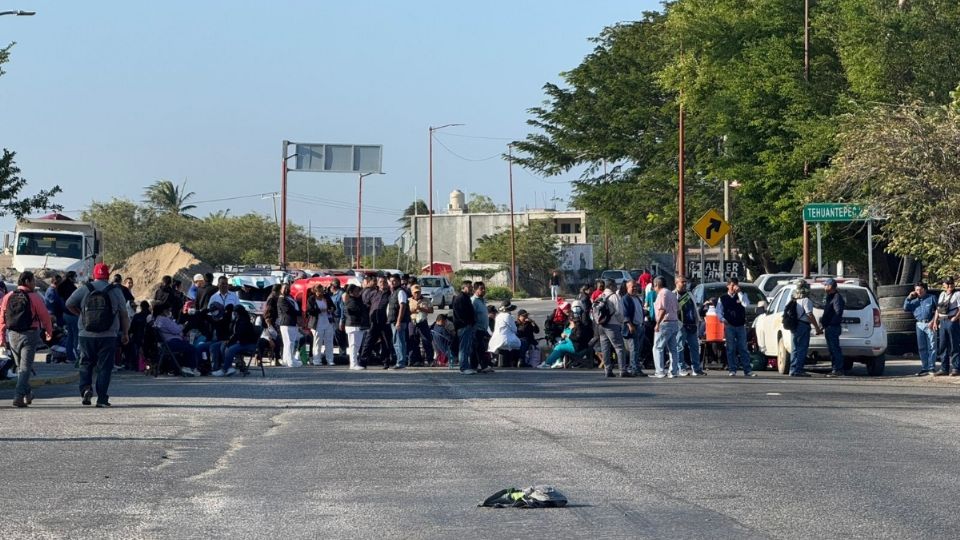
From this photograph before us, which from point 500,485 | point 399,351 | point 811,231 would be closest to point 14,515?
point 500,485

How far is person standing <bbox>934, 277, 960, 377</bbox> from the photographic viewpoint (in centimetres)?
2569

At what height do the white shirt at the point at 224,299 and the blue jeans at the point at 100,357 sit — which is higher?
the white shirt at the point at 224,299

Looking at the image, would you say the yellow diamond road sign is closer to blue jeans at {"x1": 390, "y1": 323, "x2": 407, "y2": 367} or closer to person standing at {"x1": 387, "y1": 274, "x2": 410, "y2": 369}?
person standing at {"x1": 387, "y1": 274, "x2": 410, "y2": 369}

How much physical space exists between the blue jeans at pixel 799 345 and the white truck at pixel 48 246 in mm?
30960

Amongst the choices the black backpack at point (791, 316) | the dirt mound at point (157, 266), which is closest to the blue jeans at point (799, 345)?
the black backpack at point (791, 316)

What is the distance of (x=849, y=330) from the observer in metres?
26.8

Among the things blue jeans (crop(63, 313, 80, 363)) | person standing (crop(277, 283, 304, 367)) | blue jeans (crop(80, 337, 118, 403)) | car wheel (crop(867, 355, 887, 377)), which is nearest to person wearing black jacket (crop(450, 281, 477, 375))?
person standing (crop(277, 283, 304, 367))

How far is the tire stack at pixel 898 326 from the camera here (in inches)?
1221

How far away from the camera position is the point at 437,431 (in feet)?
50.0

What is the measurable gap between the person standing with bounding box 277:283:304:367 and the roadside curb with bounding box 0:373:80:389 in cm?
442

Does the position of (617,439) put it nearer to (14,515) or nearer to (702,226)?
(14,515)

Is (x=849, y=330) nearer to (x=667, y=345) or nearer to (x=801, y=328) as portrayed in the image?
(x=801, y=328)

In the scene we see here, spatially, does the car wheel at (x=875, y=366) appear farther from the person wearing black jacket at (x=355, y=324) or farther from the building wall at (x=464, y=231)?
the building wall at (x=464, y=231)

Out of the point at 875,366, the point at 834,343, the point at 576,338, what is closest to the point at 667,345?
the point at 834,343
